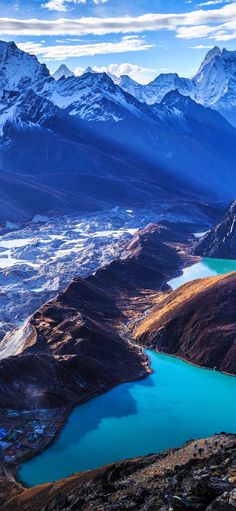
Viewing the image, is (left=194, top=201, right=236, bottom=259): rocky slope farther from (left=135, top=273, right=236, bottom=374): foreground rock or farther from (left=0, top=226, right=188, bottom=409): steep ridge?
(left=135, top=273, right=236, bottom=374): foreground rock

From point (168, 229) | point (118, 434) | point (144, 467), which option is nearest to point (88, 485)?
point (144, 467)

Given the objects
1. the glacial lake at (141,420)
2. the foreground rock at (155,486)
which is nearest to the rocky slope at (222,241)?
the glacial lake at (141,420)

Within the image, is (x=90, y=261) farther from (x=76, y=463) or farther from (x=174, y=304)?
(x=76, y=463)

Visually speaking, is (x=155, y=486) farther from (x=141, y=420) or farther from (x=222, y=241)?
(x=222, y=241)

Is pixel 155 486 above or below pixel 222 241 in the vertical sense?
below

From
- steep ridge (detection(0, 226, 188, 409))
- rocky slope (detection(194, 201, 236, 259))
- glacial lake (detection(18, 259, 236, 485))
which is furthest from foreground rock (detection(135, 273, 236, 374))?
rocky slope (detection(194, 201, 236, 259))

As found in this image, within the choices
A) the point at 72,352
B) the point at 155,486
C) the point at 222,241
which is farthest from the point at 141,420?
the point at 222,241
